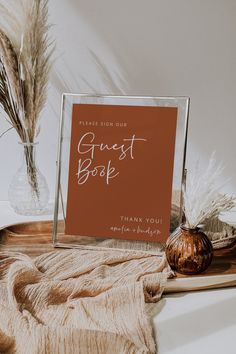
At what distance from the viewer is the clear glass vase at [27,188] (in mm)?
1224

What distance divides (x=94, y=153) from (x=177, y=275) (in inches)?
13.1

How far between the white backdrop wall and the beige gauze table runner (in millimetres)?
565

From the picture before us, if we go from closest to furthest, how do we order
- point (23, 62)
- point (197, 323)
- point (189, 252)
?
point (197, 323) → point (189, 252) → point (23, 62)

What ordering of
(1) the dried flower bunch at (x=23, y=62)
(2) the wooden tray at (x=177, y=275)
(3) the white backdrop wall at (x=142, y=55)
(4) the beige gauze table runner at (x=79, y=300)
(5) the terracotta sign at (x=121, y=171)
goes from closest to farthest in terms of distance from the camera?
(4) the beige gauze table runner at (x=79, y=300) < (2) the wooden tray at (x=177, y=275) < (5) the terracotta sign at (x=121, y=171) < (1) the dried flower bunch at (x=23, y=62) < (3) the white backdrop wall at (x=142, y=55)

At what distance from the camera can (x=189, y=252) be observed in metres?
0.85

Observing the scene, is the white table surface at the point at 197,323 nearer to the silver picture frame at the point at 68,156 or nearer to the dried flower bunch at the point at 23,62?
the silver picture frame at the point at 68,156

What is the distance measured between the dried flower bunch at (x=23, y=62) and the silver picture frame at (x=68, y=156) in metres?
0.17

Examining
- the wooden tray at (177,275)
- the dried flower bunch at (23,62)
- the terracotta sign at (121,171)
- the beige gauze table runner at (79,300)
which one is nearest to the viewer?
the beige gauze table runner at (79,300)

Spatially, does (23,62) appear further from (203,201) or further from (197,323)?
(197,323)

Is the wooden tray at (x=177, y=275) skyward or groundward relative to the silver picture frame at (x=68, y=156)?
groundward

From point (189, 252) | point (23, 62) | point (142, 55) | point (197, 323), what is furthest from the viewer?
point (142, 55)

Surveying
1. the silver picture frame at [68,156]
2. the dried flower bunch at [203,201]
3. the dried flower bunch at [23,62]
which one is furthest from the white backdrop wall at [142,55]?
the dried flower bunch at [203,201]

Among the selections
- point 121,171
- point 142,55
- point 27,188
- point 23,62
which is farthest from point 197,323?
point 142,55

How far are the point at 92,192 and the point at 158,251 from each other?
20 cm
